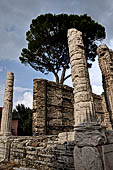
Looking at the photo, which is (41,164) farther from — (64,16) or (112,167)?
(64,16)

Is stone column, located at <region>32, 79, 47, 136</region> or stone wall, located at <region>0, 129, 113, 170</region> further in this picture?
stone column, located at <region>32, 79, 47, 136</region>

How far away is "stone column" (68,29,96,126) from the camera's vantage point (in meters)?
3.71

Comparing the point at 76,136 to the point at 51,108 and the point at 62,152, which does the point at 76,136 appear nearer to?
the point at 62,152

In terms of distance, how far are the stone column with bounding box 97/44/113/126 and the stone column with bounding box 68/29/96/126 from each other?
2.98 metres

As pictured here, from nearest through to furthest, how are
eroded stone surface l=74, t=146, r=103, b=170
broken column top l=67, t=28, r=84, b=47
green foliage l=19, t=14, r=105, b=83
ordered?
eroded stone surface l=74, t=146, r=103, b=170 → broken column top l=67, t=28, r=84, b=47 → green foliage l=19, t=14, r=105, b=83

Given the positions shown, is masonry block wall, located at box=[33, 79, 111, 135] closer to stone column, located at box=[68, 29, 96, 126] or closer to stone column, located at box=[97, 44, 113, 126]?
stone column, located at box=[97, 44, 113, 126]

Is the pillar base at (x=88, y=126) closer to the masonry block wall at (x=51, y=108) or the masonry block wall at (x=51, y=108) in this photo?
the masonry block wall at (x=51, y=108)

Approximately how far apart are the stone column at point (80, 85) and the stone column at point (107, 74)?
298 centimetres

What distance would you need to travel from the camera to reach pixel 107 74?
7094mm

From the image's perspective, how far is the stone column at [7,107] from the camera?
755 cm

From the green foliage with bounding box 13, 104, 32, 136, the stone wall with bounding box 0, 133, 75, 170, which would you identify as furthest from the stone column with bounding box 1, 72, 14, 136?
the green foliage with bounding box 13, 104, 32, 136

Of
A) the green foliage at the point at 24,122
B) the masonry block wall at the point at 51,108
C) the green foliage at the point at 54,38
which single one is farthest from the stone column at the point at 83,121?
the green foliage at the point at 24,122

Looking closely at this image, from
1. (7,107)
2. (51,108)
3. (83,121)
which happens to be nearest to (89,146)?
(83,121)

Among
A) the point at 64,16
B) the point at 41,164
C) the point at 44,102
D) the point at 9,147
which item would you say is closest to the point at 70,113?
the point at 44,102
